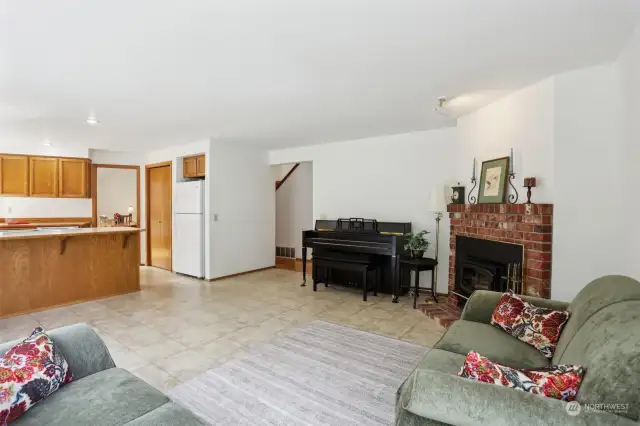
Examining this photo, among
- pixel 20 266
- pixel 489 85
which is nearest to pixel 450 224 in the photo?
pixel 489 85

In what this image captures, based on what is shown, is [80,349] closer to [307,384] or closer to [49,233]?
[307,384]

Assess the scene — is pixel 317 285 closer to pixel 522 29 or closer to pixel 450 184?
pixel 450 184

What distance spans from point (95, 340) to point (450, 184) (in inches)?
149

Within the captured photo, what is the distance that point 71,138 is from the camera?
5125 millimetres

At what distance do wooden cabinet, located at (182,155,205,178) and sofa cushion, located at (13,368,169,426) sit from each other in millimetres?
4386

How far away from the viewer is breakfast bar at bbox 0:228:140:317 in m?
3.77

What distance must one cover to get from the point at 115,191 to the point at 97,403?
7.04 meters

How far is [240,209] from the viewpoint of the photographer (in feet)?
19.1

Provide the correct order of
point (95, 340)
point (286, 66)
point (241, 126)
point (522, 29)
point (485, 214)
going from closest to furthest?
point (95, 340) < point (522, 29) < point (286, 66) < point (485, 214) < point (241, 126)

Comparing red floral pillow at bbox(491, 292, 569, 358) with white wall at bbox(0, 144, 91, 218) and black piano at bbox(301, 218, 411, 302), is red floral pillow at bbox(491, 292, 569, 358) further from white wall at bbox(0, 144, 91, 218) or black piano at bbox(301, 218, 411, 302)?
white wall at bbox(0, 144, 91, 218)

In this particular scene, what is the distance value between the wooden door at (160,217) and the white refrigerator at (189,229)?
1.22ft

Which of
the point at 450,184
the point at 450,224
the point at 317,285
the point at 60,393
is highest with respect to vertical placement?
the point at 450,184

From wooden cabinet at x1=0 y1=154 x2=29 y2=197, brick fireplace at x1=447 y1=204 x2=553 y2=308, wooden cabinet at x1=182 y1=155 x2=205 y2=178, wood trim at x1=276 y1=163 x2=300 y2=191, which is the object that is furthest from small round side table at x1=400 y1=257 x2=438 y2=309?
wooden cabinet at x1=0 y1=154 x2=29 y2=197

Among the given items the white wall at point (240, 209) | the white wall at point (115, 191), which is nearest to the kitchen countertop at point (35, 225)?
the white wall at point (115, 191)
